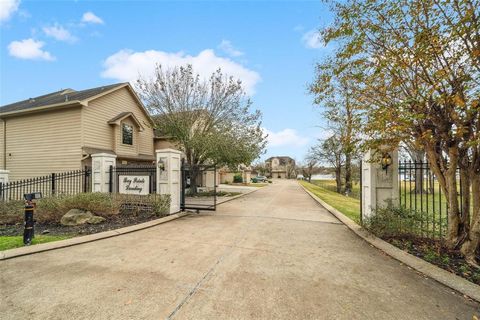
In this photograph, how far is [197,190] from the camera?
19.8 metres

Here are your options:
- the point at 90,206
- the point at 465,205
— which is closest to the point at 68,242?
the point at 90,206

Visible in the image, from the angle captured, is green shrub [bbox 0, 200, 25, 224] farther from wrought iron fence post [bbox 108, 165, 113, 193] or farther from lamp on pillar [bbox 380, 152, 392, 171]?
lamp on pillar [bbox 380, 152, 392, 171]

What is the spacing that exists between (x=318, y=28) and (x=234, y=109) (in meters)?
12.1

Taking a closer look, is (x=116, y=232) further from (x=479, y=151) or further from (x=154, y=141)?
(x=154, y=141)

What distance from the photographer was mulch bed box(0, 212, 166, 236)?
6.44 meters

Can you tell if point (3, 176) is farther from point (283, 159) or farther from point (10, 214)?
point (283, 159)

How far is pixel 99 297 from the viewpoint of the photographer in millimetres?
3078

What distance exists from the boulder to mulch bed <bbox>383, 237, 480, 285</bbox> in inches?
333

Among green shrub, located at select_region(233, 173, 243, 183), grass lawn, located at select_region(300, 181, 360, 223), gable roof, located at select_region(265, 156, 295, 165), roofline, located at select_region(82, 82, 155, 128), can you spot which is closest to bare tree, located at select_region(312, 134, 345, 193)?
grass lawn, located at select_region(300, 181, 360, 223)

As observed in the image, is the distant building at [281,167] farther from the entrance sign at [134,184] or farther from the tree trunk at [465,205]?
the tree trunk at [465,205]

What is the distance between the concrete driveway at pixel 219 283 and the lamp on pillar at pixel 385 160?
2203 millimetres

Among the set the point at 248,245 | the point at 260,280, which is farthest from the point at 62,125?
the point at 260,280

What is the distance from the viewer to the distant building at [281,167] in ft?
303

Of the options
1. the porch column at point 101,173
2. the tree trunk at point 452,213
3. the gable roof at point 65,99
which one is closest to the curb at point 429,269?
the tree trunk at point 452,213
